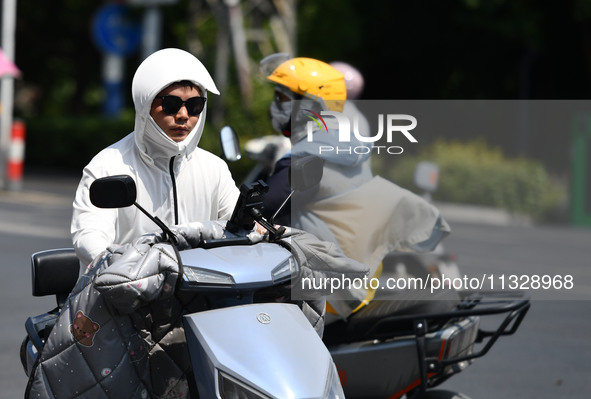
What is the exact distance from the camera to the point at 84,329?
291 cm

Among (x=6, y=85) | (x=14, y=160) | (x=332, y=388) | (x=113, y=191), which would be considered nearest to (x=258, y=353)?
(x=332, y=388)

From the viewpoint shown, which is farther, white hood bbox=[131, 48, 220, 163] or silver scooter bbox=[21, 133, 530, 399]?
white hood bbox=[131, 48, 220, 163]

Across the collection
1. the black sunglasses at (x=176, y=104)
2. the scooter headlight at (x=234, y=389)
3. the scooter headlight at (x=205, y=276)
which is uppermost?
the black sunglasses at (x=176, y=104)

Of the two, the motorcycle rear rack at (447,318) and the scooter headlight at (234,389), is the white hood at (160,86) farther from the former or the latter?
the motorcycle rear rack at (447,318)

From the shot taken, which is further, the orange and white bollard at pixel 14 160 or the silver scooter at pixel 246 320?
the orange and white bollard at pixel 14 160

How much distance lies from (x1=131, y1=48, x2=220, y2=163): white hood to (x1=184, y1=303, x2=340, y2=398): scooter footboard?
74 cm

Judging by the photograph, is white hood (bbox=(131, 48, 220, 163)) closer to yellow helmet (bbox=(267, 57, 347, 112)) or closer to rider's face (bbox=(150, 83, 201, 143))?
rider's face (bbox=(150, 83, 201, 143))

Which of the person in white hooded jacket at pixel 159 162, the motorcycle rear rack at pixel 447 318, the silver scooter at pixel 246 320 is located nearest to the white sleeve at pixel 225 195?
the person in white hooded jacket at pixel 159 162

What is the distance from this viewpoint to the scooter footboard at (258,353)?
8.52 ft

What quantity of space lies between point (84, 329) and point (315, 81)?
1849mm

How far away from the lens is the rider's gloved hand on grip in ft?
9.73

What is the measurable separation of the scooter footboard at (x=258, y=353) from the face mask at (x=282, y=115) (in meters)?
1.76

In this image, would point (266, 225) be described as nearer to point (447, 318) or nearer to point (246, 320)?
point (246, 320)


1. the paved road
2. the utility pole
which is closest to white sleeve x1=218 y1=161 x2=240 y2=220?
the paved road
